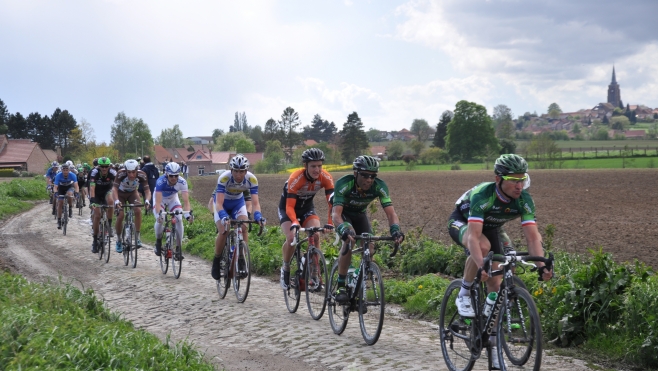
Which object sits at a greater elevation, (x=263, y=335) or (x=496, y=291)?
(x=496, y=291)

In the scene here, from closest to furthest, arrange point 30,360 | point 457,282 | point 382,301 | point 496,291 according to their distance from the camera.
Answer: point 30,360, point 496,291, point 457,282, point 382,301

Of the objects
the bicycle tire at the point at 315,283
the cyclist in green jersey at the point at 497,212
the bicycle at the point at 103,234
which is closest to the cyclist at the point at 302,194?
the bicycle tire at the point at 315,283

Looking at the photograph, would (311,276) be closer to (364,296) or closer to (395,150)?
(364,296)

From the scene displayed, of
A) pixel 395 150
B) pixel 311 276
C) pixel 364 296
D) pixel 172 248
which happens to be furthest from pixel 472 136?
pixel 364 296

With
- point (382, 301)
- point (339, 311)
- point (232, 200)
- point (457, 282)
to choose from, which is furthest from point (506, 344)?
point (232, 200)

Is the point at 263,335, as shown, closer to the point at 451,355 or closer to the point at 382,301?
the point at 382,301

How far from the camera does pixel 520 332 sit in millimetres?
5855

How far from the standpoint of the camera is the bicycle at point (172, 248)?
44.8ft

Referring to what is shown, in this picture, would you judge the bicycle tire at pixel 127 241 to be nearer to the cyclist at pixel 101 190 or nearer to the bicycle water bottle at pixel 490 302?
the cyclist at pixel 101 190

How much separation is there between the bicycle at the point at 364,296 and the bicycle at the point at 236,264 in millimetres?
2480

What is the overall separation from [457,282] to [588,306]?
1934 millimetres

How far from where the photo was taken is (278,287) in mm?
12922

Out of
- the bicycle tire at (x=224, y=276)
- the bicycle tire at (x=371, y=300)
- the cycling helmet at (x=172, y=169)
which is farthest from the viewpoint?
the cycling helmet at (x=172, y=169)

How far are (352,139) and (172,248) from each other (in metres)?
109
